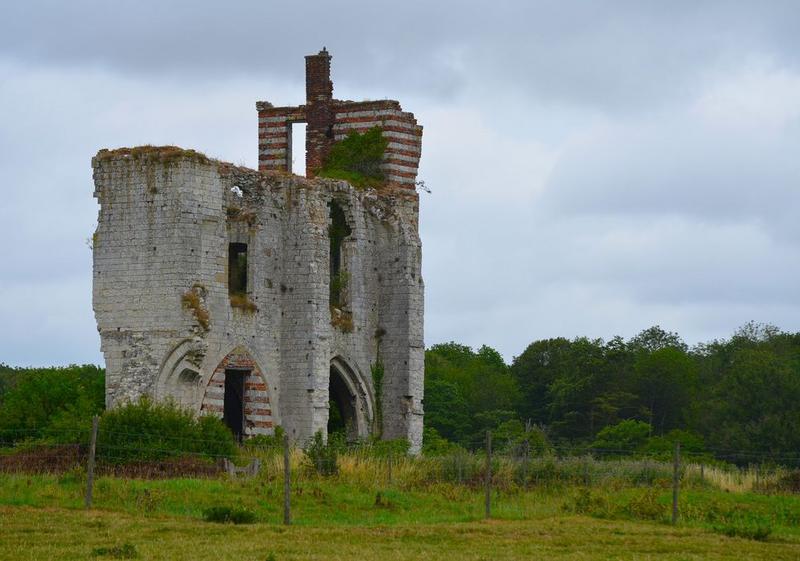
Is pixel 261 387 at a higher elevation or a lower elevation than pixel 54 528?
higher

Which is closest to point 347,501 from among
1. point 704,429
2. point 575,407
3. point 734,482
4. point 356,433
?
point 734,482

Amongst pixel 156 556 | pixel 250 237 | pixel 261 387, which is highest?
pixel 250 237

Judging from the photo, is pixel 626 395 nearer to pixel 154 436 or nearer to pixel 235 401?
pixel 235 401

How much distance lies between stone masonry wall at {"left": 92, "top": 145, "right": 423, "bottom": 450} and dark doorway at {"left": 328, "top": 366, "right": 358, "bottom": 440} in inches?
13.9

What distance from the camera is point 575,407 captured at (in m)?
70.4

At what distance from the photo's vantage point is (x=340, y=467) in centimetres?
3578

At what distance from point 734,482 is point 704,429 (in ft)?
84.0

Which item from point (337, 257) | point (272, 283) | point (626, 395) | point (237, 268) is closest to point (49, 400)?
point (237, 268)

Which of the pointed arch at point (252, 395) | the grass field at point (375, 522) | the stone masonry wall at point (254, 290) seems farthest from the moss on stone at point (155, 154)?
the grass field at point (375, 522)

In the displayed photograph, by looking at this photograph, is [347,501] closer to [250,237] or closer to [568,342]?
[250,237]

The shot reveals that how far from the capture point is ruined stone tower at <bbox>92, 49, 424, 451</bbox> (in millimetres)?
40906

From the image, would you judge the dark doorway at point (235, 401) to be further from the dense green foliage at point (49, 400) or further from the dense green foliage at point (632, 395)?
the dense green foliage at point (632, 395)

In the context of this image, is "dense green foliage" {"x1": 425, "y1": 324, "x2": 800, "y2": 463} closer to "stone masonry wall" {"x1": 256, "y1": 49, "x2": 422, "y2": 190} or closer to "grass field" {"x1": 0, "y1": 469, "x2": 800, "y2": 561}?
"stone masonry wall" {"x1": 256, "y1": 49, "x2": 422, "y2": 190}

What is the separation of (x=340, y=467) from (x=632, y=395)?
35.0 meters
